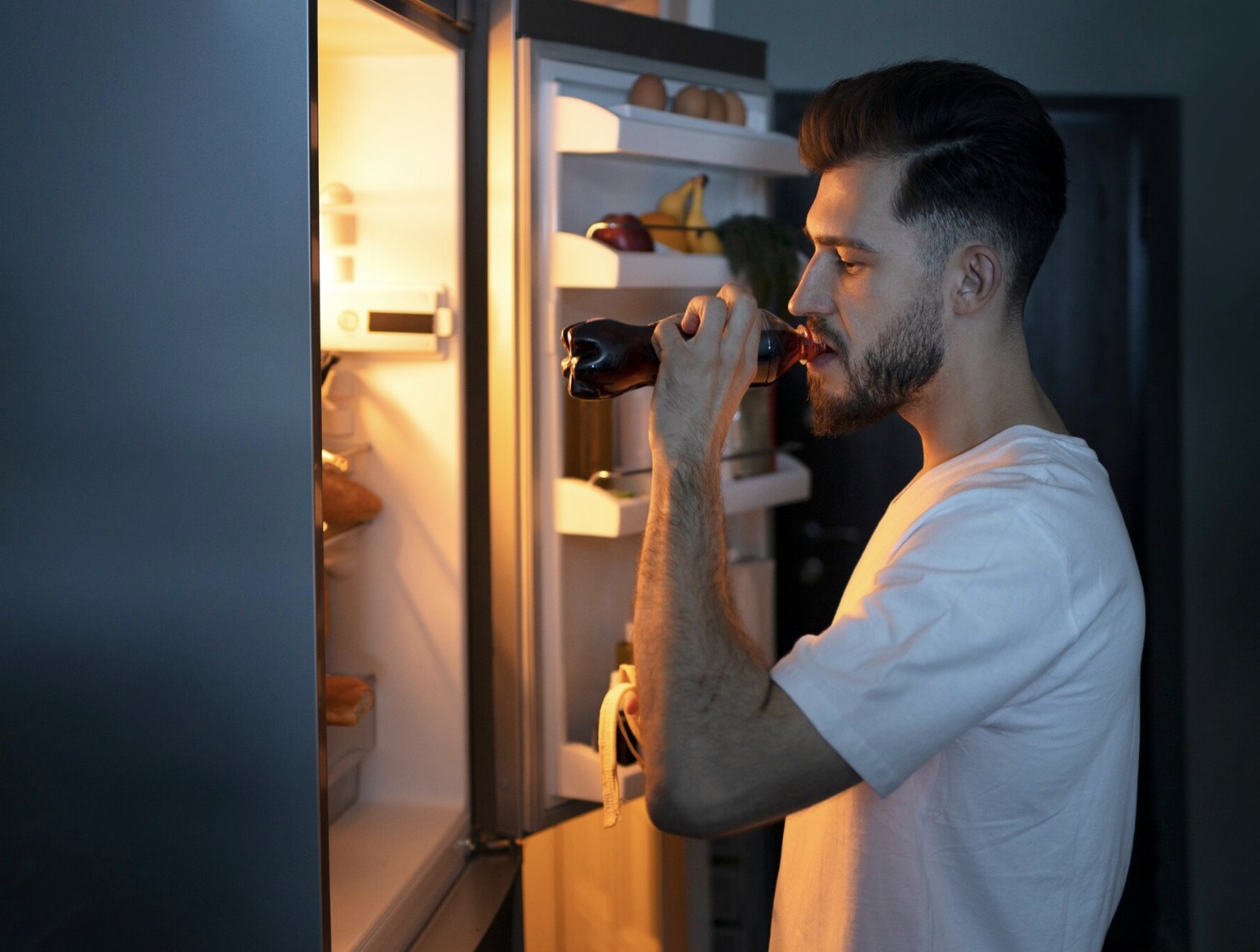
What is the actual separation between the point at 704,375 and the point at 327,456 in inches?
20.8

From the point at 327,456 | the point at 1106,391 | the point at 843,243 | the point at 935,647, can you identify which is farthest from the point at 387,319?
the point at 1106,391

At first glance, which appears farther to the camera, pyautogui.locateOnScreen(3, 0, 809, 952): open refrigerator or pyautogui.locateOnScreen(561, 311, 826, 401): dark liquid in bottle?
pyautogui.locateOnScreen(561, 311, 826, 401): dark liquid in bottle

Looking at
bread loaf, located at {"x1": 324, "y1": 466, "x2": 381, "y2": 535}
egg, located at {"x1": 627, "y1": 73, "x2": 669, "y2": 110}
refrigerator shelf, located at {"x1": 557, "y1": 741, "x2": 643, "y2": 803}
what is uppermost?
egg, located at {"x1": 627, "y1": 73, "x2": 669, "y2": 110}

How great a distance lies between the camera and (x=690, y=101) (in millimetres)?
1429

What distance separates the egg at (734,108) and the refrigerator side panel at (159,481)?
770mm

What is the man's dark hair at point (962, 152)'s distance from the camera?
0.97 meters

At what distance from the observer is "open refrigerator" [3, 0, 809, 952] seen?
85 centimetres

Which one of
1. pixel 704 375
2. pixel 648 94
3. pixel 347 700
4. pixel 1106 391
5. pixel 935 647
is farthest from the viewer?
pixel 1106 391

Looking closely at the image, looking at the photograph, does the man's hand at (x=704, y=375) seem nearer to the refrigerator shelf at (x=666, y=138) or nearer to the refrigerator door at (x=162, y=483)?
the refrigerator door at (x=162, y=483)

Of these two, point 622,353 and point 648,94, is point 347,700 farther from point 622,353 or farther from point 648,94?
point 648,94

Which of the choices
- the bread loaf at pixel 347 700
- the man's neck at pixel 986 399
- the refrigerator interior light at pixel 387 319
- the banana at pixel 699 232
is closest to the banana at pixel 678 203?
the banana at pixel 699 232

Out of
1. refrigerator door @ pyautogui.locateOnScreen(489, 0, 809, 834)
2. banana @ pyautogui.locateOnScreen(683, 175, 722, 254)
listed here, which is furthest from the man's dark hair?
banana @ pyautogui.locateOnScreen(683, 175, 722, 254)

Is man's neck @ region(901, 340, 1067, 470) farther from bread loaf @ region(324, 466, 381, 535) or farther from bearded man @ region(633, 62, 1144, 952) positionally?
bread loaf @ region(324, 466, 381, 535)

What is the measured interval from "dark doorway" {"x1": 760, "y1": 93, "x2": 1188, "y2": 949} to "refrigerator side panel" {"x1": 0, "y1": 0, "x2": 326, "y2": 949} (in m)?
1.55
